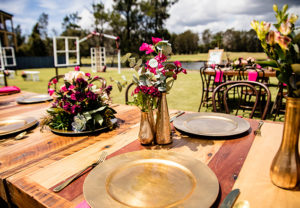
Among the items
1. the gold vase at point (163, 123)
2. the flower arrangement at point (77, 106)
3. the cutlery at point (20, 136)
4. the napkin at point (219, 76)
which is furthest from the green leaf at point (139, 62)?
the napkin at point (219, 76)

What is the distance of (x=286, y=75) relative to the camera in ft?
1.60

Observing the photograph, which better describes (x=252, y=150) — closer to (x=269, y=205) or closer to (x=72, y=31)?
(x=269, y=205)

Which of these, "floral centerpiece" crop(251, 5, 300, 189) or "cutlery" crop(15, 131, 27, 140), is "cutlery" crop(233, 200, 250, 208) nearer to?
"floral centerpiece" crop(251, 5, 300, 189)

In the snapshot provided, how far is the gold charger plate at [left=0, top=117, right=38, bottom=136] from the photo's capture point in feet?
3.49

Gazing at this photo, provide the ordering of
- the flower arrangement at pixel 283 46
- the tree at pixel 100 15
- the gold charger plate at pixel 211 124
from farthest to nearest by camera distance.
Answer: the tree at pixel 100 15 → the gold charger plate at pixel 211 124 → the flower arrangement at pixel 283 46

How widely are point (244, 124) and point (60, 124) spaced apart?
99cm

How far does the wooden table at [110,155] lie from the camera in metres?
0.57

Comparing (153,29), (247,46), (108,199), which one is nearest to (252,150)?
(108,199)

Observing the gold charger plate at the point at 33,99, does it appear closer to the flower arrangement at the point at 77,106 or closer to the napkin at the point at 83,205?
the flower arrangement at the point at 77,106

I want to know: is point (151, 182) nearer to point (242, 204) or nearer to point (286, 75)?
point (242, 204)

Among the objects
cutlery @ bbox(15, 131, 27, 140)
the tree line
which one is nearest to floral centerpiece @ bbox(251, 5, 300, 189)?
cutlery @ bbox(15, 131, 27, 140)

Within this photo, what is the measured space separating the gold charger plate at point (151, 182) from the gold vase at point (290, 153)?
182 mm

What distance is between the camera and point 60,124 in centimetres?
108

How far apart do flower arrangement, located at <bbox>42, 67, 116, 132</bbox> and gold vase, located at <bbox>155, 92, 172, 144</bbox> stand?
331 mm
